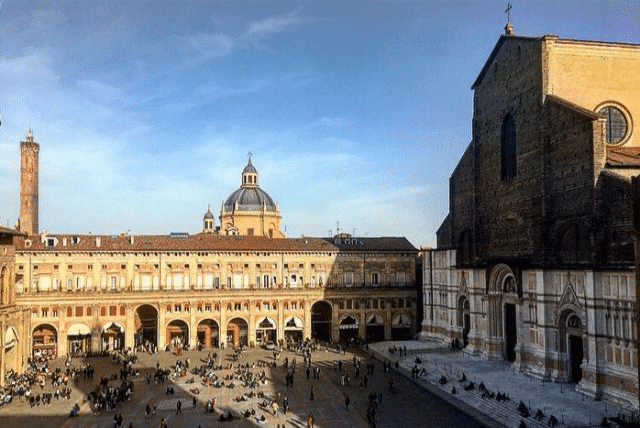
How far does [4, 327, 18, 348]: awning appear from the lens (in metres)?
44.0

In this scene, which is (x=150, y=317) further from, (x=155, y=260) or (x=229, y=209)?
(x=229, y=209)

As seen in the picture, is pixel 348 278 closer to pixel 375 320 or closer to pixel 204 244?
pixel 375 320

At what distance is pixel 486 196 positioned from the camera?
51.5 meters

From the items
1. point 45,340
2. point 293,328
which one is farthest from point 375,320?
point 45,340

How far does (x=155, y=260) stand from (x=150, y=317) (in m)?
6.24

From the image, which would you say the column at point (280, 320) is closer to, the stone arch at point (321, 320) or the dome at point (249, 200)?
the stone arch at point (321, 320)

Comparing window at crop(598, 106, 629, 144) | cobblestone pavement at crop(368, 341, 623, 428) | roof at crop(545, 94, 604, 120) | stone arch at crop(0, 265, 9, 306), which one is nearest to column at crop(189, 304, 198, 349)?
stone arch at crop(0, 265, 9, 306)

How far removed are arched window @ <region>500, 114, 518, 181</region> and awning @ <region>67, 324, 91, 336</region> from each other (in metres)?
41.2

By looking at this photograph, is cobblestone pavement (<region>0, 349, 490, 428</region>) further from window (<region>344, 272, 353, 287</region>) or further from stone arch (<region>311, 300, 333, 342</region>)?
window (<region>344, 272, 353, 287</region>)

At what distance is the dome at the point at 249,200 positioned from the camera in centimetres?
8812

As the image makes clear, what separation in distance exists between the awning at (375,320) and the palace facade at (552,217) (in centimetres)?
955

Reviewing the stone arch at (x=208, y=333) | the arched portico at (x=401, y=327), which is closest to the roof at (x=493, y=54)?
the arched portico at (x=401, y=327)

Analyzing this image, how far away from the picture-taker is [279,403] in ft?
126

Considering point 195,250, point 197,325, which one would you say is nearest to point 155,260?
point 195,250
